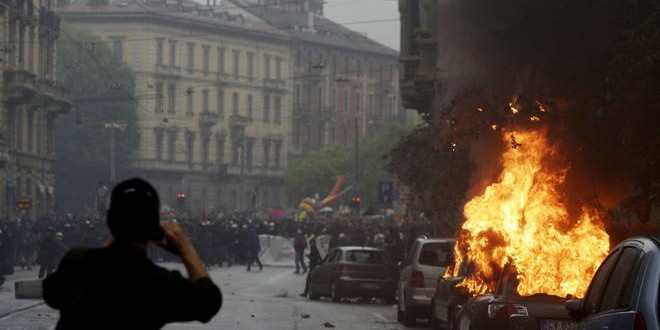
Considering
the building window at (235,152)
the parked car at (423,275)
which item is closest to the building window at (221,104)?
the building window at (235,152)

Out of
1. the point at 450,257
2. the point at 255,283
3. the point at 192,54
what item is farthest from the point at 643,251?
the point at 192,54

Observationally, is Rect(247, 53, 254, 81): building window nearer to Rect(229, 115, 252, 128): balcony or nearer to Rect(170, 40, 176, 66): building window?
Rect(229, 115, 252, 128): balcony

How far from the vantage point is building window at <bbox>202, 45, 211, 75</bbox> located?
388ft

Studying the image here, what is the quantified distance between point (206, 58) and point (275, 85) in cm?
1127

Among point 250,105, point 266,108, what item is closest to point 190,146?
point 250,105

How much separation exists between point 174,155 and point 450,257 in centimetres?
9729

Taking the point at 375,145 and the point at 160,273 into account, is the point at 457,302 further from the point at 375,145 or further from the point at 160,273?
the point at 375,145

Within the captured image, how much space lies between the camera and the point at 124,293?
5.50m

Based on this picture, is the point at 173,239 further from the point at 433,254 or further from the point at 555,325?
the point at 433,254

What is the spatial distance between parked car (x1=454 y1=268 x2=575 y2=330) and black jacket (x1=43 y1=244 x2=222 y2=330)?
8.35 metres

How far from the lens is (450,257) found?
70.8 ft

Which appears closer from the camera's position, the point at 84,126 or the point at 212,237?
the point at 212,237

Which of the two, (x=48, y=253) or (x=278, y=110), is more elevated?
(x=278, y=110)

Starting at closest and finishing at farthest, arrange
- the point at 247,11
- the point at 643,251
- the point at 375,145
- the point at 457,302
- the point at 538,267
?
1. the point at 643,251
2. the point at 538,267
3. the point at 457,302
4. the point at 375,145
5. the point at 247,11
